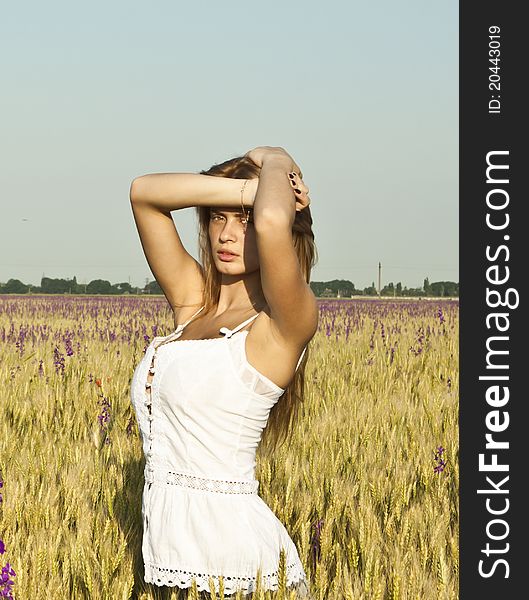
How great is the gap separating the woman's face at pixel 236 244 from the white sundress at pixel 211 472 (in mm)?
192

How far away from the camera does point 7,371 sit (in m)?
6.17

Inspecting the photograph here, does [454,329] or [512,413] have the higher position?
[454,329]

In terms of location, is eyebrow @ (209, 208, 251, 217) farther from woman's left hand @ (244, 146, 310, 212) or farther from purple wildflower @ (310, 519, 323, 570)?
purple wildflower @ (310, 519, 323, 570)

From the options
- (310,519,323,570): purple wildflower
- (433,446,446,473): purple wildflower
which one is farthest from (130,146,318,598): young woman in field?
(433,446,446,473): purple wildflower

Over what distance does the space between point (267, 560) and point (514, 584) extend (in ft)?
3.67

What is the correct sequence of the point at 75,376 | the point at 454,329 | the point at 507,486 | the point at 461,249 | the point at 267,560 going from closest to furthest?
the point at 267,560, the point at 507,486, the point at 461,249, the point at 75,376, the point at 454,329

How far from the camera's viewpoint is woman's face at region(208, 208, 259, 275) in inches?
87.2

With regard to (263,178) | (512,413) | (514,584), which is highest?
(263,178)

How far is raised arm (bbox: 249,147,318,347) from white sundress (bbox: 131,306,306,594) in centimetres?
14

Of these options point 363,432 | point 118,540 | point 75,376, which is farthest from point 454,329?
point 118,540

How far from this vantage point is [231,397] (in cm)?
199

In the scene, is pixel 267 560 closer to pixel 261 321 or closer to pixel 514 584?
pixel 261 321

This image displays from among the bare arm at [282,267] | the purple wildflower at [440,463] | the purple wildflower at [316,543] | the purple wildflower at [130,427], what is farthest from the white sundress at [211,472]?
the purple wildflower at [130,427]

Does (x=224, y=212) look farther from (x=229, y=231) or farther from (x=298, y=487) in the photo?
(x=298, y=487)
